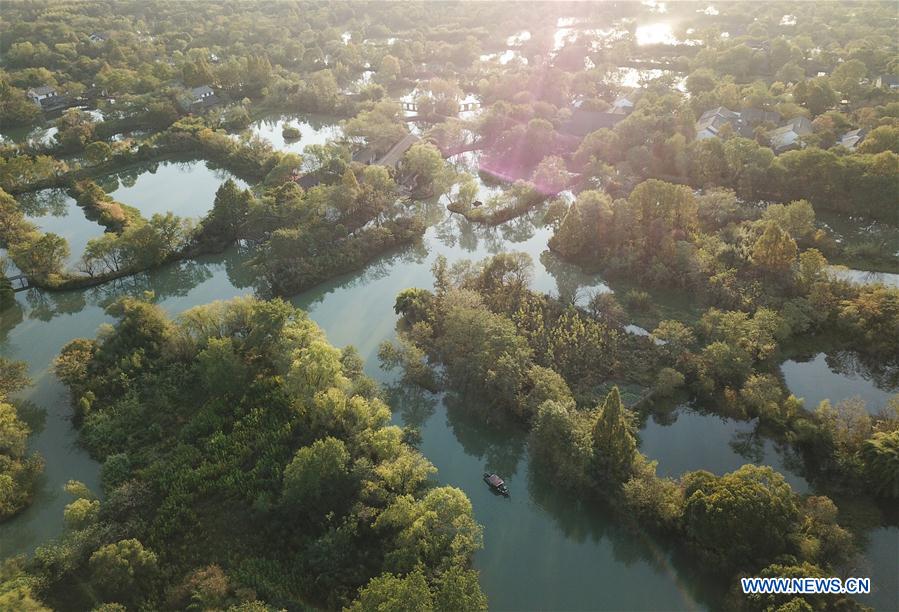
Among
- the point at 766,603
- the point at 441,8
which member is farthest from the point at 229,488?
the point at 441,8

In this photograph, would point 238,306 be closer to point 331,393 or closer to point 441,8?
point 331,393

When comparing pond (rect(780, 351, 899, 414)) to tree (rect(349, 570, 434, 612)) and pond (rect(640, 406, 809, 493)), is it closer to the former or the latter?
pond (rect(640, 406, 809, 493))

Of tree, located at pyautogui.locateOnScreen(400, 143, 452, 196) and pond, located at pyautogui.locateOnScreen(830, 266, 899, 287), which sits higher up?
tree, located at pyautogui.locateOnScreen(400, 143, 452, 196)

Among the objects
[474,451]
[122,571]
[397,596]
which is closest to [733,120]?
[474,451]

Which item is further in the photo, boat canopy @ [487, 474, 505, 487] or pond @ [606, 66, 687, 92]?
pond @ [606, 66, 687, 92]

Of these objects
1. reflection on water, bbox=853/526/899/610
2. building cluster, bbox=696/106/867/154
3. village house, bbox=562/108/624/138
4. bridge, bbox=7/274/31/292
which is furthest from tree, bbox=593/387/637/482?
village house, bbox=562/108/624/138

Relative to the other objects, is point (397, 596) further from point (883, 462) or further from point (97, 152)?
point (97, 152)

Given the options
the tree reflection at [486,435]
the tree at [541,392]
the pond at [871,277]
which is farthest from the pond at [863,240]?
the tree reflection at [486,435]
